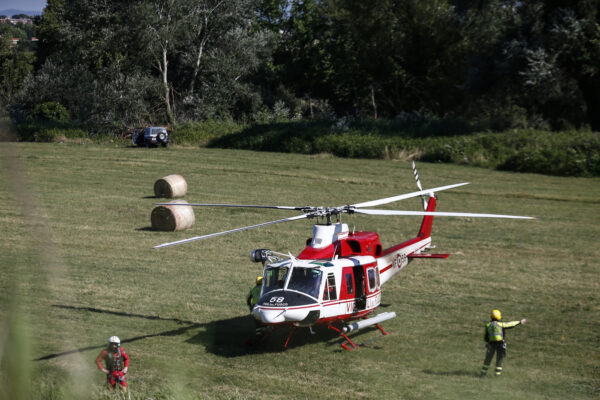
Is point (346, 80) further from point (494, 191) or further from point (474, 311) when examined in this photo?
point (474, 311)

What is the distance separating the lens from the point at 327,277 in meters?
12.3

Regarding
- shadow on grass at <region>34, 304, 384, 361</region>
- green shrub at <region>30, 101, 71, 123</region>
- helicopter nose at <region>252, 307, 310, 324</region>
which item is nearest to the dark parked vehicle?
green shrub at <region>30, 101, 71, 123</region>

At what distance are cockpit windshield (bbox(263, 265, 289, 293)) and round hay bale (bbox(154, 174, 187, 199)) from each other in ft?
62.1

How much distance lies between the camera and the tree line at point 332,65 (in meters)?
44.1

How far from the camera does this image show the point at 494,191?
3444 cm

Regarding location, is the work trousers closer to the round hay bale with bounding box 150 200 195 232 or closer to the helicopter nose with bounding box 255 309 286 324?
the helicopter nose with bounding box 255 309 286 324

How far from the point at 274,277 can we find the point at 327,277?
39.1 inches

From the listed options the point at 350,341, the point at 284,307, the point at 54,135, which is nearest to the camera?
the point at 284,307

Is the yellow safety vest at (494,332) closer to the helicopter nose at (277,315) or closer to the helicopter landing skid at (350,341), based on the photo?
the helicopter landing skid at (350,341)

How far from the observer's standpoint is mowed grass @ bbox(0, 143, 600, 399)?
152 cm

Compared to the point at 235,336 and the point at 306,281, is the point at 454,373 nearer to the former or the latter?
the point at 306,281

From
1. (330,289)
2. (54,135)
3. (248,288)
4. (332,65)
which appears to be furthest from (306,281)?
(332,65)

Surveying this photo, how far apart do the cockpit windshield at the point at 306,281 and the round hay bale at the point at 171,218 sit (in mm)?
12521

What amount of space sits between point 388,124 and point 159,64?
2364 centimetres
